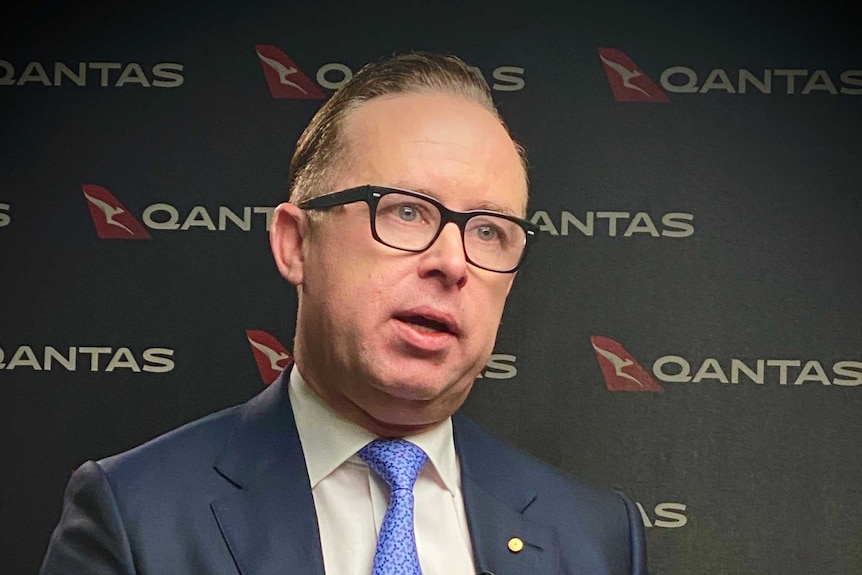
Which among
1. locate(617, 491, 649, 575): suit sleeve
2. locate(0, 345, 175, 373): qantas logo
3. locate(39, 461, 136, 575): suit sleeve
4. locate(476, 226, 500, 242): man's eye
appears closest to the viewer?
locate(39, 461, 136, 575): suit sleeve

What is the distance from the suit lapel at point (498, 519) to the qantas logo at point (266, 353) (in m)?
0.63

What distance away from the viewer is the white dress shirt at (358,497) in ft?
6.22

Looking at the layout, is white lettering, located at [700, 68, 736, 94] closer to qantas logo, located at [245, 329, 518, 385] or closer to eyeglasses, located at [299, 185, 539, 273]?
eyeglasses, located at [299, 185, 539, 273]

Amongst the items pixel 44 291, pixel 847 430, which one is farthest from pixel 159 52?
pixel 847 430

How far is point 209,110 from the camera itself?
8.77 ft

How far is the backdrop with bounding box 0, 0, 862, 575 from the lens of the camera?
264 cm

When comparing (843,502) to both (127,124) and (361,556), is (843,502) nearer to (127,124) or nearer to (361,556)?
(361,556)

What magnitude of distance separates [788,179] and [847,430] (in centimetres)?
55

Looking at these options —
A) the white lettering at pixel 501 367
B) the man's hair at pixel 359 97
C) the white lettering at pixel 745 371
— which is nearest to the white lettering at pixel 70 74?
the man's hair at pixel 359 97

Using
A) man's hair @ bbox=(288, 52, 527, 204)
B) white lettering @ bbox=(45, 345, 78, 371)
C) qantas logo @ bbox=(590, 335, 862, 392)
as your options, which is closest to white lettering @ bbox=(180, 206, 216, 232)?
white lettering @ bbox=(45, 345, 78, 371)

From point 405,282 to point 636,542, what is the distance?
0.69m

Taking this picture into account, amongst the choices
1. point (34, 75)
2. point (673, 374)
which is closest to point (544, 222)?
point (673, 374)

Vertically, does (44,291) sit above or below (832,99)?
below

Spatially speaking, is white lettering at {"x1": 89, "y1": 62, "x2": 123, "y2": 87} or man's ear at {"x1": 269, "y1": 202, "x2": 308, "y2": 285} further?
Answer: white lettering at {"x1": 89, "y1": 62, "x2": 123, "y2": 87}
